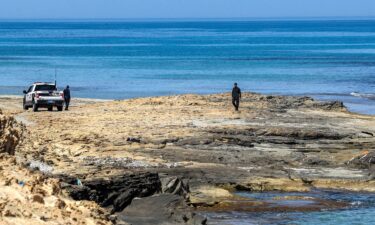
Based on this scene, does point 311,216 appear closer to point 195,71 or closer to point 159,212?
point 159,212

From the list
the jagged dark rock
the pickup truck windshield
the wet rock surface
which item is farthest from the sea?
the wet rock surface

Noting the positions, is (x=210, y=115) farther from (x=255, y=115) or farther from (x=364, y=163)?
(x=364, y=163)

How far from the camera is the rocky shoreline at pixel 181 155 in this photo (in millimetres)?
17203

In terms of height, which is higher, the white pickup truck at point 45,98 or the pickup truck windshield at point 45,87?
the pickup truck windshield at point 45,87

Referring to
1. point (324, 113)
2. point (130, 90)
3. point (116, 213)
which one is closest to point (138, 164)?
point (116, 213)

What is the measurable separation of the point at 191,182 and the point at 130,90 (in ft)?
126

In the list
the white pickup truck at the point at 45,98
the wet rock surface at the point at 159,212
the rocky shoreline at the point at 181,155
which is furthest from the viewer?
the white pickup truck at the point at 45,98

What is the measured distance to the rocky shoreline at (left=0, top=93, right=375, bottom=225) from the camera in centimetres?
1720

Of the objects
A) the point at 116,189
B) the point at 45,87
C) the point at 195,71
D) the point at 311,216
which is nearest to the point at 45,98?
the point at 45,87

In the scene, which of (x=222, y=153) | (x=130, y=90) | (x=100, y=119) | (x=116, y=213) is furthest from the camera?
(x=130, y=90)

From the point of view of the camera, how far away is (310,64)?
88.9 meters

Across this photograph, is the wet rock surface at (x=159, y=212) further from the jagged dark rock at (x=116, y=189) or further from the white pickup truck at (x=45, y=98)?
the white pickup truck at (x=45, y=98)

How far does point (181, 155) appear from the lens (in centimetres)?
2670

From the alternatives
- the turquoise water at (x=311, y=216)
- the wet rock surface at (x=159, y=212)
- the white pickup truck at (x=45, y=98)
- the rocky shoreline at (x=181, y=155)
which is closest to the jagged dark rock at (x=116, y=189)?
the rocky shoreline at (x=181, y=155)
